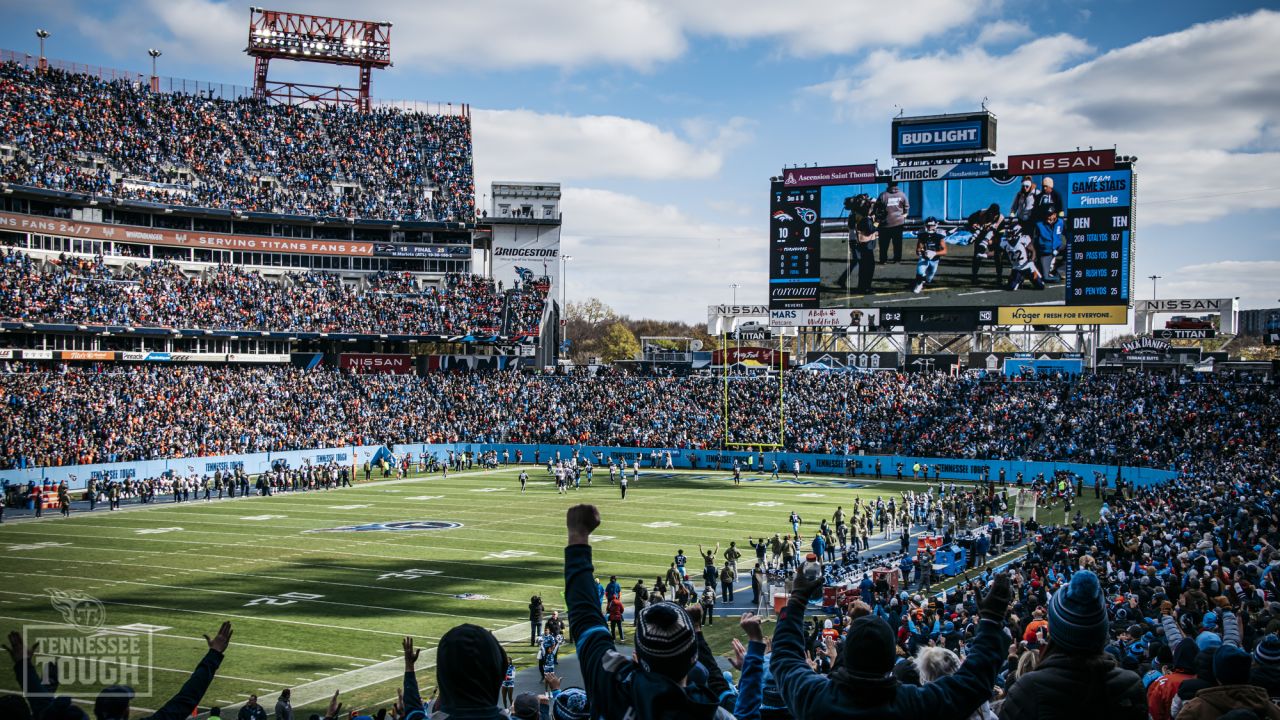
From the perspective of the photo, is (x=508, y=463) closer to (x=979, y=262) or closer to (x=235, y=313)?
(x=235, y=313)

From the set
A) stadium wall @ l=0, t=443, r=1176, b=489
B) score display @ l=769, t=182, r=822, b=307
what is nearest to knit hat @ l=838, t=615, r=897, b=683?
stadium wall @ l=0, t=443, r=1176, b=489

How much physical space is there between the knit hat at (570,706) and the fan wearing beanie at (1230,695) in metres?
2.49

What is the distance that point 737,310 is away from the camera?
202 ft

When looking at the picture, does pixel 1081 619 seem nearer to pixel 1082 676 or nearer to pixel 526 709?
pixel 1082 676

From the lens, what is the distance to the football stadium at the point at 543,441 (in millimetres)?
8680

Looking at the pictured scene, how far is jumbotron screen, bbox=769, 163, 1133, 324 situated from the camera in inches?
1865

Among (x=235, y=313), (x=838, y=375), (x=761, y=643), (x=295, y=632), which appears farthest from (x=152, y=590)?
(x=838, y=375)

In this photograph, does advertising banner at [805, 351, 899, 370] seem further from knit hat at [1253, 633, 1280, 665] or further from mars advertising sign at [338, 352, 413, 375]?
knit hat at [1253, 633, 1280, 665]

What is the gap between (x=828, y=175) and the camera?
5266 cm

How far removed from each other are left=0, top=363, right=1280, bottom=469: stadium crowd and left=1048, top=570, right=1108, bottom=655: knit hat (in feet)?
120

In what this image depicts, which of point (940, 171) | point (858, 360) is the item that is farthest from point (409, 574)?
point (858, 360)

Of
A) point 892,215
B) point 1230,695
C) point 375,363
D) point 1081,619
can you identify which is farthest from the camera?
point 375,363

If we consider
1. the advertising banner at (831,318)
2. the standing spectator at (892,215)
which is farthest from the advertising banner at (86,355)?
the standing spectator at (892,215)

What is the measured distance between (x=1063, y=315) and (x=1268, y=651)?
153 ft
